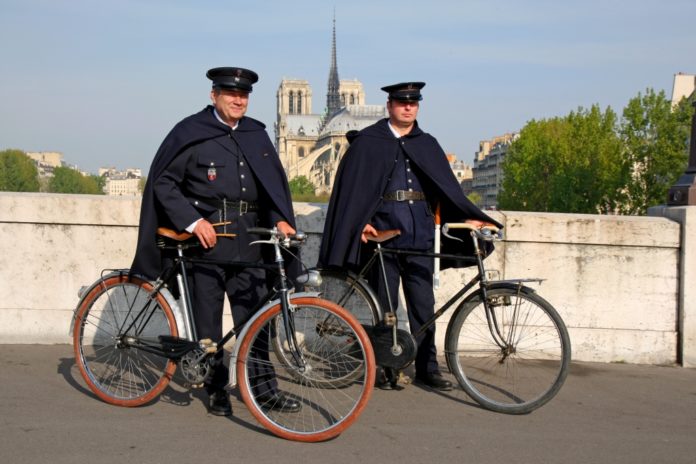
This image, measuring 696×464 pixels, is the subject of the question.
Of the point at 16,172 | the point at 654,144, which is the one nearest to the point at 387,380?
the point at 654,144

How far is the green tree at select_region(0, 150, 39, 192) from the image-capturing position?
5408 inches

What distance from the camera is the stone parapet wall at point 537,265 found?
700cm

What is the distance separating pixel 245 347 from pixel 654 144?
191ft

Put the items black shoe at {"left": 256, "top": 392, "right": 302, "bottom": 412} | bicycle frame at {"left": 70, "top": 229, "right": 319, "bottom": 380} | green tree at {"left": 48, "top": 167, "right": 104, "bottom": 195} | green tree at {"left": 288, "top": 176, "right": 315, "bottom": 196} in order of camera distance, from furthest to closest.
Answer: green tree at {"left": 288, "top": 176, "right": 315, "bottom": 196}, green tree at {"left": 48, "top": 167, "right": 104, "bottom": 195}, black shoe at {"left": 256, "top": 392, "right": 302, "bottom": 412}, bicycle frame at {"left": 70, "top": 229, "right": 319, "bottom": 380}

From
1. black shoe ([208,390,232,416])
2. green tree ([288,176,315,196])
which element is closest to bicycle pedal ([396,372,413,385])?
black shoe ([208,390,232,416])

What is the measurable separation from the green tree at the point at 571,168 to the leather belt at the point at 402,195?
193 feet

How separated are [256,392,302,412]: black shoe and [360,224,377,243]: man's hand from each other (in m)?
1.23

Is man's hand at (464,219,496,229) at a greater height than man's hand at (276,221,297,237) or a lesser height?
greater

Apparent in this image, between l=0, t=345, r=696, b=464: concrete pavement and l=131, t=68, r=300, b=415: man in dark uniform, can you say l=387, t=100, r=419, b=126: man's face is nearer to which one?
l=131, t=68, r=300, b=415: man in dark uniform

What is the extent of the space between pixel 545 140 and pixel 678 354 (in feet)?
226

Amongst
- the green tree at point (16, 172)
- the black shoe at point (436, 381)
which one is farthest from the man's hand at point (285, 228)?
the green tree at point (16, 172)

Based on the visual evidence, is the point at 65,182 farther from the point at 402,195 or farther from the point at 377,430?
the point at 377,430

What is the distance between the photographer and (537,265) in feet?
23.1

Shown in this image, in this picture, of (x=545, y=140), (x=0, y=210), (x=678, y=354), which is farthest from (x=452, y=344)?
(x=545, y=140)
